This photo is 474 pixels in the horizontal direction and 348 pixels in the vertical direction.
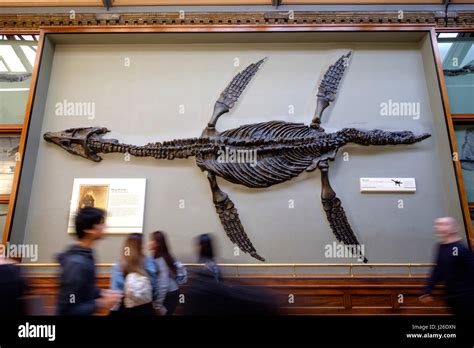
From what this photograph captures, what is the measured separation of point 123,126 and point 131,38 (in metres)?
1.65

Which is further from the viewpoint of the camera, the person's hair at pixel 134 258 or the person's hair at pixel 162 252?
the person's hair at pixel 162 252

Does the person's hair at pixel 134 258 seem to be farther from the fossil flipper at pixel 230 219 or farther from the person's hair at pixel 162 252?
the fossil flipper at pixel 230 219

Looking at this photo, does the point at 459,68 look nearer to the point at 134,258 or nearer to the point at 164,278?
the point at 164,278

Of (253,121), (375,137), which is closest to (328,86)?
(375,137)

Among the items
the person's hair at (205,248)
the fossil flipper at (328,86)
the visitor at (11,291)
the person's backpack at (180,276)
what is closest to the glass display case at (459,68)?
the fossil flipper at (328,86)

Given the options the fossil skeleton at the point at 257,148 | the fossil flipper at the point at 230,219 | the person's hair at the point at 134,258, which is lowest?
the person's hair at the point at 134,258

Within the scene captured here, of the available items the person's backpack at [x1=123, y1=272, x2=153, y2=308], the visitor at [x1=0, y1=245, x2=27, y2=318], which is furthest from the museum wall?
the visitor at [x1=0, y1=245, x2=27, y2=318]

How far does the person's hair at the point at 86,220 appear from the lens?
265cm

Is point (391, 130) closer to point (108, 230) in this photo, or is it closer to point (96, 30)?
point (108, 230)

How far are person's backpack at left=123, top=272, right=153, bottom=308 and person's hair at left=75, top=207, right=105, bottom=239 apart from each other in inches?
21.7

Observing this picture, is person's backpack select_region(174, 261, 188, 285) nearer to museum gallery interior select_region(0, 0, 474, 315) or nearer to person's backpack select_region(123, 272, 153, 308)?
person's backpack select_region(123, 272, 153, 308)

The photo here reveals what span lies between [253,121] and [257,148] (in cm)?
59

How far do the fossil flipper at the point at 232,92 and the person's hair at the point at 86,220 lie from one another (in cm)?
414

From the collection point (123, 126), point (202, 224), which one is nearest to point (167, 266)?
point (202, 224)
